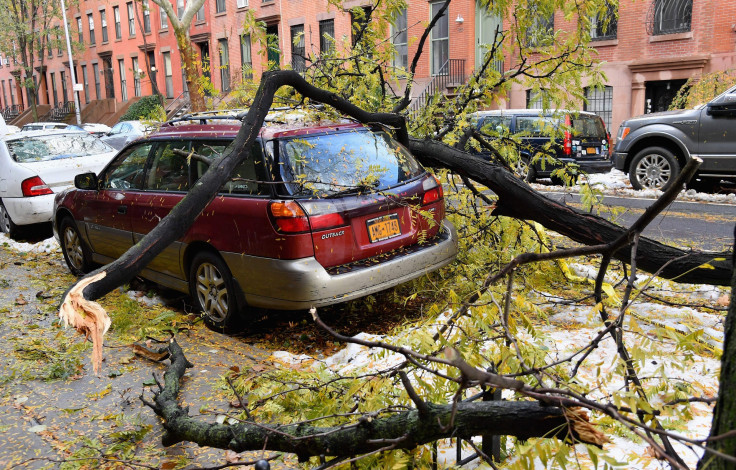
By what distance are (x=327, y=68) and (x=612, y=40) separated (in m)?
17.9

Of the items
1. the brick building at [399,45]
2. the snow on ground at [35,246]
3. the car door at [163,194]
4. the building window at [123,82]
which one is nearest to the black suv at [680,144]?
the brick building at [399,45]

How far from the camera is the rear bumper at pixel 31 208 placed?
368 inches

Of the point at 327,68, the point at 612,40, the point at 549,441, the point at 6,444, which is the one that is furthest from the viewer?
the point at 612,40

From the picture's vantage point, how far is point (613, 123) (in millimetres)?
21078

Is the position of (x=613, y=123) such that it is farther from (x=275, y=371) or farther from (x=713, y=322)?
A: (x=275, y=371)

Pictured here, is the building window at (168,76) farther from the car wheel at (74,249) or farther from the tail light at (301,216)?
the tail light at (301,216)

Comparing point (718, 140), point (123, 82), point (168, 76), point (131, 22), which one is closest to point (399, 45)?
point (718, 140)

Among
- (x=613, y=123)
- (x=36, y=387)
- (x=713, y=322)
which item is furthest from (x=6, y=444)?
(x=613, y=123)

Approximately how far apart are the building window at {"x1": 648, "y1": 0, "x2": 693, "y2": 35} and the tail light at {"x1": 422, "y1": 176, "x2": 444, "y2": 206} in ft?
58.5

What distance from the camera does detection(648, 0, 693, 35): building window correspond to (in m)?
19.5

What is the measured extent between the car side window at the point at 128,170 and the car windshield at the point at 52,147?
12.9ft

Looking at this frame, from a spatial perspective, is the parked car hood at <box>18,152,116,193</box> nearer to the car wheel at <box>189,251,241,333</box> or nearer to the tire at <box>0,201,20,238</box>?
the tire at <box>0,201,20,238</box>

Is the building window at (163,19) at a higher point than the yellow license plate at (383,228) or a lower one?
higher

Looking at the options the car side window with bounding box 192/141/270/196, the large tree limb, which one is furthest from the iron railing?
the large tree limb
